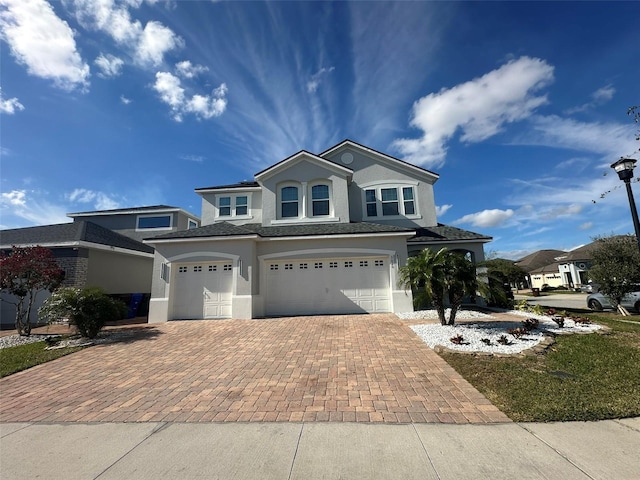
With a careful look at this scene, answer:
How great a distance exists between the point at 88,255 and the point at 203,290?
6.36 meters

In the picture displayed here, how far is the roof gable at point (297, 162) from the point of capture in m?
16.0

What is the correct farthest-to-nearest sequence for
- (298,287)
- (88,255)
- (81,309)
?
(88,255)
(298,287)
(81,309)

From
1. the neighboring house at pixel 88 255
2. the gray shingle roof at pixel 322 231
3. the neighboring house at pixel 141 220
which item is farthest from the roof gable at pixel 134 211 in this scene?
the gray shingle roof at pixel 322 231

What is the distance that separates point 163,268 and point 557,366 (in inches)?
558

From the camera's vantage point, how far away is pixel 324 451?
11.4 ft

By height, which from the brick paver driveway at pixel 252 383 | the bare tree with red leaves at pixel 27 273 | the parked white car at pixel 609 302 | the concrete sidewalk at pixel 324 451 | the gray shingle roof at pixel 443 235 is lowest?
the concrete sidewalk at pixel 324 451

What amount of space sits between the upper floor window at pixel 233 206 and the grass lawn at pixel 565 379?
1362cm

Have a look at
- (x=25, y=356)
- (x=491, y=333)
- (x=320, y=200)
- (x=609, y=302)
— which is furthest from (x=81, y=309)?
(x=609, y=302)

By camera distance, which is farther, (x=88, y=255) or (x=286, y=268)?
(x=88, y=255)

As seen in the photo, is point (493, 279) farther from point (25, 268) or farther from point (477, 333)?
point (25, 268)

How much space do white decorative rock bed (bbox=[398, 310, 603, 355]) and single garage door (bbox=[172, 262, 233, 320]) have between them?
321 inches

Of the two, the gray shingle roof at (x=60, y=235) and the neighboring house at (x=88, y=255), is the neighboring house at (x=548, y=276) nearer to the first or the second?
the neighboring house at (x=88, y=255)

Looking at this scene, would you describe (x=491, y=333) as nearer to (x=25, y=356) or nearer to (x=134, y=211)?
(x=25, y=356)

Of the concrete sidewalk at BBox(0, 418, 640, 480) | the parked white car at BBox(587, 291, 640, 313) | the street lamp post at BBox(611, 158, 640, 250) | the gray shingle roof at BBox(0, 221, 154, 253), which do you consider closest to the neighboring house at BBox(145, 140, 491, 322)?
the gray shingle roof at BBox(0, 221, 154, 253)
